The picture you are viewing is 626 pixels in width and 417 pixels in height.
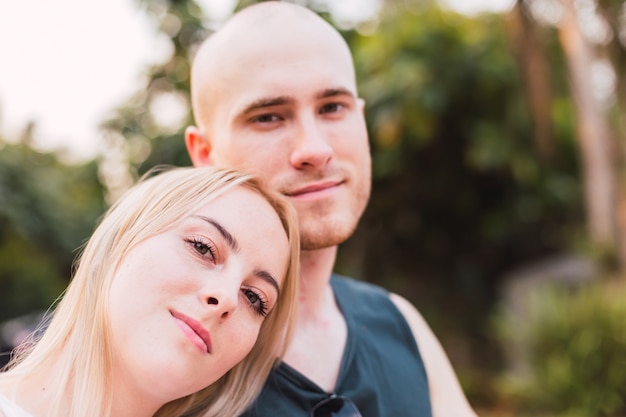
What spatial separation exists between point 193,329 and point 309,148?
2.10ft

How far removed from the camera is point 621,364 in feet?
22.9

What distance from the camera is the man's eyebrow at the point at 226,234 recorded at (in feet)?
5.32

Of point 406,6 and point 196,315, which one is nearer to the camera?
point 196,315

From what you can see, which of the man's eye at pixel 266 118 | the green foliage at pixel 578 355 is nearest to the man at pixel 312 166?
the man's eye at pixel 266 118

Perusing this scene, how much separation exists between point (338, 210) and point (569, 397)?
248 inches

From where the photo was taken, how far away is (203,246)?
5.28 ft

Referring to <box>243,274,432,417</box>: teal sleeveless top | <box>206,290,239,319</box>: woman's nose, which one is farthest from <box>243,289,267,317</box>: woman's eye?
<box>243,274,432,417</box>: teal sleeveless top

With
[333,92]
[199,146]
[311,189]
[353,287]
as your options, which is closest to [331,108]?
[333,92]

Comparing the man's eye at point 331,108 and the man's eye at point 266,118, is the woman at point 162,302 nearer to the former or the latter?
the man's eye at point 266,118

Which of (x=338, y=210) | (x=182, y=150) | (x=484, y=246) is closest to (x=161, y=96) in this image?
(x=182, y=150)

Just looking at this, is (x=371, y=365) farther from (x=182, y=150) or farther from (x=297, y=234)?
(x=182, y=150)

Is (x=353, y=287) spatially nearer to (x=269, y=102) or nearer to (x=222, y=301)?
(x=269, y=102)

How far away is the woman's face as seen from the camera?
4.89ft

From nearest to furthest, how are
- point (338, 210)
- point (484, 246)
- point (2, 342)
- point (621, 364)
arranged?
point (338, 210)
point (621, 364)
point (2, 342)
point (484, 246)
